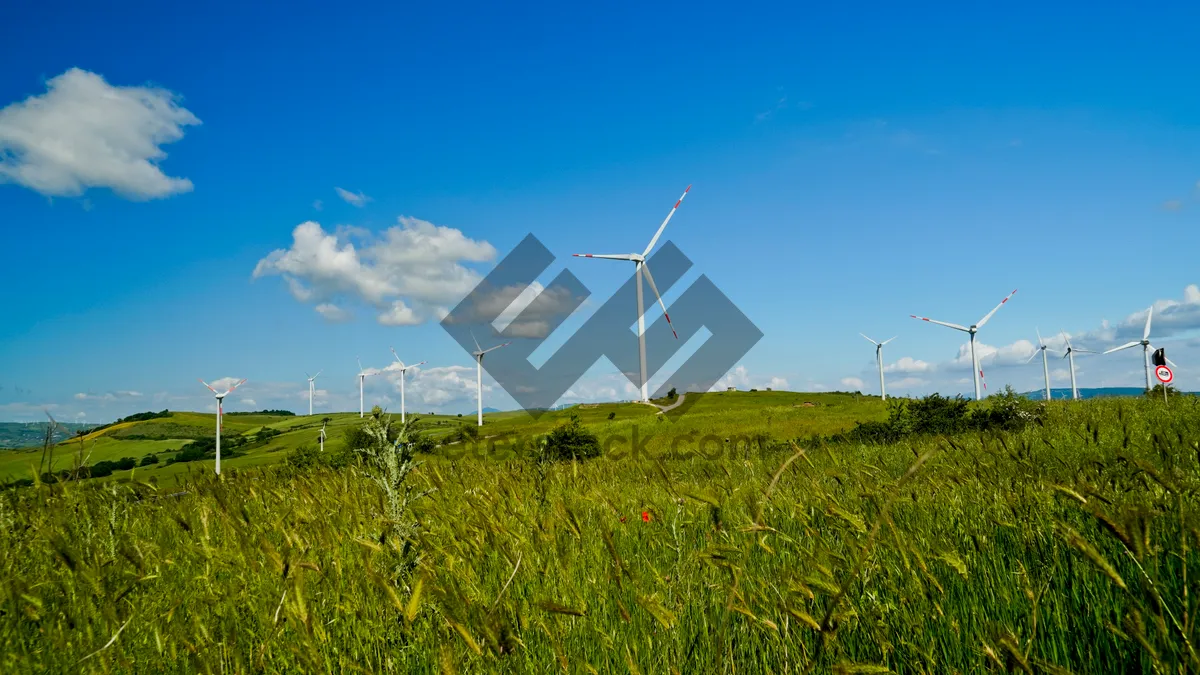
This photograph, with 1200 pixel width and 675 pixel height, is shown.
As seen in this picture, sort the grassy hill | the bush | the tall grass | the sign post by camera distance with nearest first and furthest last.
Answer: the tall grass → the grassy hill → the bush → the sign post

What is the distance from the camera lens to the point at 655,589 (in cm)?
298

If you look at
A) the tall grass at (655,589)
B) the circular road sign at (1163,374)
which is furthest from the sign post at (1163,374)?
the tall grass at (655,589)

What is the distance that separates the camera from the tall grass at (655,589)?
198 cm

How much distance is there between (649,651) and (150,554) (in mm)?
3390

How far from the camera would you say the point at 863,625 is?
93.9 inches

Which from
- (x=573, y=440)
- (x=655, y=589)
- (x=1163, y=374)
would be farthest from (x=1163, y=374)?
(x=655, y=589)

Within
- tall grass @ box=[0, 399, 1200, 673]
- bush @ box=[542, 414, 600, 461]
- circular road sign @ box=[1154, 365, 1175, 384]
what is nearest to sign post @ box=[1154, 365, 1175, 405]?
circular road sign @ box=[1154, 365, 1175, 384]

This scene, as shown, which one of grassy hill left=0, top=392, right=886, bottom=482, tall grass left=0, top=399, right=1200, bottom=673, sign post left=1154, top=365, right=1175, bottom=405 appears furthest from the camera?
sign post left=1154, top=365, right=1175, bottom=405

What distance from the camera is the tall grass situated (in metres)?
1.98

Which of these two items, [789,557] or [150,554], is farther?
[150,554]

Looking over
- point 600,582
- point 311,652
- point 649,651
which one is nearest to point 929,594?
point 649,651

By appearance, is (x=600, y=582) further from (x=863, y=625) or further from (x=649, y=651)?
(x=863, y=625)

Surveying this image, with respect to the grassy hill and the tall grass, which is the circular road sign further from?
the tall grass

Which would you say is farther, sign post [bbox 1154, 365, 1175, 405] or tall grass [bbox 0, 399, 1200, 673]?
sign post [bbox 1154, 365, 1175, 405]
